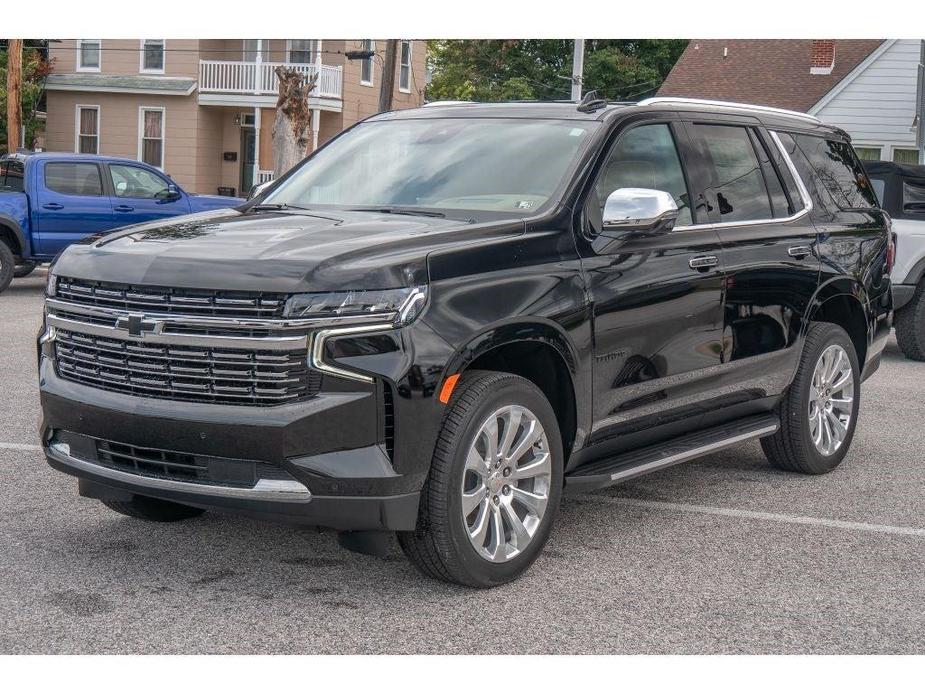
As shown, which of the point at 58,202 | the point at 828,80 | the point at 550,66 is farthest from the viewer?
the point at 550,66

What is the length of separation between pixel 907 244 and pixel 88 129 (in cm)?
3287

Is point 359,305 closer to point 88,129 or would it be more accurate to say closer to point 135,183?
point 135,183

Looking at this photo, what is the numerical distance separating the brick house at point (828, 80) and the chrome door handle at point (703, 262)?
87.4ft

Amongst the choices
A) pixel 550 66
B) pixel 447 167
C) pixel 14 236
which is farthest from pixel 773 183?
pixel 550 66

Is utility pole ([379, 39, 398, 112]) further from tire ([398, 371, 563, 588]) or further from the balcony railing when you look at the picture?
tire ([398, 371, 563, 588])

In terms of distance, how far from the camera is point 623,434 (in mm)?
5637

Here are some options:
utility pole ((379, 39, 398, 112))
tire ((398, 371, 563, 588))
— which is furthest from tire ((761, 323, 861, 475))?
utility pole ((379, 39, 398, 112))

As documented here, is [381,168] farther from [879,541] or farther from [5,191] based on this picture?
[5,191]

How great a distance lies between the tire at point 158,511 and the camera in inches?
220

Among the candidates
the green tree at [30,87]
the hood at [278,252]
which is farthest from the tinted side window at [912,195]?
the green tree at [30,87]

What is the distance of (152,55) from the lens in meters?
39.8

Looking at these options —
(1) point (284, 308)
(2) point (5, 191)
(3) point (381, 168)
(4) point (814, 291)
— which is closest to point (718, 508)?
(4) point (814, 291)

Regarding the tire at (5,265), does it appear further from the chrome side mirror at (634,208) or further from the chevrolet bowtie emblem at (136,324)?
the chrome side mirror at (634,208)

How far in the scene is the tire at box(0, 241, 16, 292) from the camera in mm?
16453
